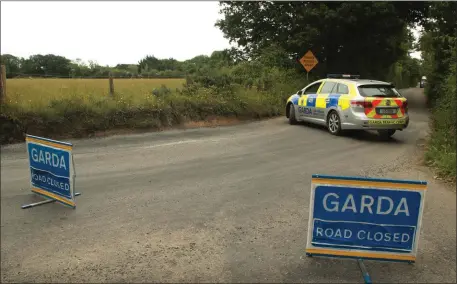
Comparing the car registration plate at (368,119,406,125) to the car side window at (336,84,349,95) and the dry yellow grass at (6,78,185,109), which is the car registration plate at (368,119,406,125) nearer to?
the car side window at (336,84,349,95)

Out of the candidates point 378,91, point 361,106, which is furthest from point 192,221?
point 378,91

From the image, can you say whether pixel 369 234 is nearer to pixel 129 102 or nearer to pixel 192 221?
pixel 192 221

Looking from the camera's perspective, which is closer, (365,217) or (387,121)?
(365,217)

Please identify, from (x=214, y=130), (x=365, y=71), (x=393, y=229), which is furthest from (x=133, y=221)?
(x=365, y=71)

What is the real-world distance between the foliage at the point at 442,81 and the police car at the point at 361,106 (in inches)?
37.3

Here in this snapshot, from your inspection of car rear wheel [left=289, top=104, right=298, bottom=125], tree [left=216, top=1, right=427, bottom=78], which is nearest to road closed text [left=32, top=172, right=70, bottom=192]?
car rear wheel [left=289, top=104, right=298, bottom=125]

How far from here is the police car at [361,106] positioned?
30.0ft

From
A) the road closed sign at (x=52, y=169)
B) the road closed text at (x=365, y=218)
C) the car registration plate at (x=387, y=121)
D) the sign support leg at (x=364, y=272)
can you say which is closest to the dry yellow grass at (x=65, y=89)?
the road closed sign at (x=52, y=169)

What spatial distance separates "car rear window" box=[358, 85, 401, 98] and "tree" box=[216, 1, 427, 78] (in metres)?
10.5

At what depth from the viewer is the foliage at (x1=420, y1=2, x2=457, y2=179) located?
668 centimetres

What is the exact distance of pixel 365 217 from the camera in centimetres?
343

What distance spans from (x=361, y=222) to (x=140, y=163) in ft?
14.7

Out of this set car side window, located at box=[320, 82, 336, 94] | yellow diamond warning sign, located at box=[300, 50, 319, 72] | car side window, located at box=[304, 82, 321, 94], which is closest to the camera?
car side window, located at box=[320, 82, 336, 94]

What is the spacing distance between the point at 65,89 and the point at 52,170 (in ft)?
18.5
